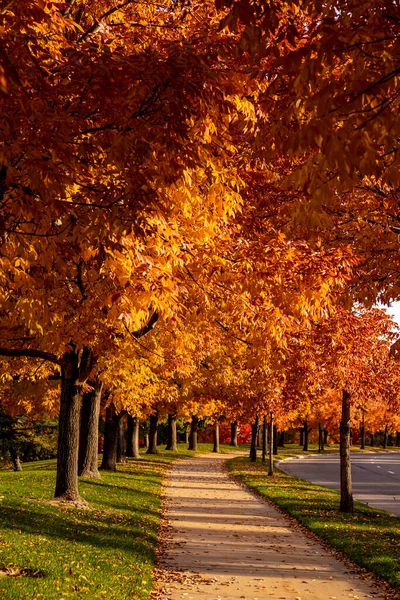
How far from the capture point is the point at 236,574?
385 inches

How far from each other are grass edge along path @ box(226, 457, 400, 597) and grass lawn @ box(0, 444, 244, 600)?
3.66m

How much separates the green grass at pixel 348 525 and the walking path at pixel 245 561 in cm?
42

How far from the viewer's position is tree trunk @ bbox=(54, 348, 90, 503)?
14742 mm

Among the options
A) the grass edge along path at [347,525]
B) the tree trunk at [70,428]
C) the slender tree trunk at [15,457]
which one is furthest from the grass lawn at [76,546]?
the slender tree trunk at [15,457]

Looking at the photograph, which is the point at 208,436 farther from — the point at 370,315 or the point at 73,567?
the point at 73,567

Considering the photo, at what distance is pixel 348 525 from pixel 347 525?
0.04 meters

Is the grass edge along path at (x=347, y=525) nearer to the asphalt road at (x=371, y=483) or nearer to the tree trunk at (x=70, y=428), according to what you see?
the asphalt road at (x=371, y=483)

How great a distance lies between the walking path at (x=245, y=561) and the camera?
8.80 m

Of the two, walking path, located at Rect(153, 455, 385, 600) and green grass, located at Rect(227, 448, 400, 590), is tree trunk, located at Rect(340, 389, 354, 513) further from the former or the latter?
walking path, located at Rect(153, 455, 385, 600)

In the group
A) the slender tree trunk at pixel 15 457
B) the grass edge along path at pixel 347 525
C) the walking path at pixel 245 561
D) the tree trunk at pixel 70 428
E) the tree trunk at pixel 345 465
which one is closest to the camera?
the walking path at pixel 245 561

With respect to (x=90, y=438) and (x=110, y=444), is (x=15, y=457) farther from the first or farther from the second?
(x=90, y=438)

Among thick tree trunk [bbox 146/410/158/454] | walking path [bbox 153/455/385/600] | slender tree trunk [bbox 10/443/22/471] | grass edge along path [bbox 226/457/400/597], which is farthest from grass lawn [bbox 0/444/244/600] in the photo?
thick tree trunk [bbox 146/410/158/454]

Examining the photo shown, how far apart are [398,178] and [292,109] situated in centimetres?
111

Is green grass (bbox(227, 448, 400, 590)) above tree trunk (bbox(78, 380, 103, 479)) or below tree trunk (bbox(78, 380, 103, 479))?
below
